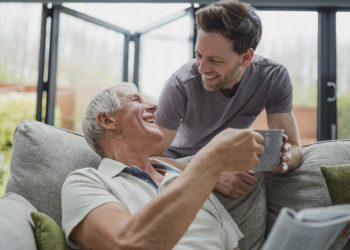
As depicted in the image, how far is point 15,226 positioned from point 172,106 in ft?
2.82

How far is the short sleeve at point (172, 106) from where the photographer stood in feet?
6.47

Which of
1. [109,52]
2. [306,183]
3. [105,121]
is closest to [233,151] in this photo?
[105,121]

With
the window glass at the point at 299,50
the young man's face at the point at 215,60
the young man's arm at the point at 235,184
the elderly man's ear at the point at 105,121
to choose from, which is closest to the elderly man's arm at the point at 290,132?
the young man's arm at the point at 235,184

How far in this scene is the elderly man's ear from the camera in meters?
1.67

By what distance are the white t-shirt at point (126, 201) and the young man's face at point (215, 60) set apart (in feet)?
1.53

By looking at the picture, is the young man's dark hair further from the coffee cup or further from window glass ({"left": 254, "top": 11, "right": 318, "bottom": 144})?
window glass ({"left": 254, "top": 11, "right": 318, "bottom": 144})

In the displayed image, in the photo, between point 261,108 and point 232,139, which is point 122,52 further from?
point 232,139

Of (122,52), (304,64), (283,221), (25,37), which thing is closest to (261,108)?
(283,221)

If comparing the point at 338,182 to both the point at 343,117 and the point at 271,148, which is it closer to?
the point at 271,148

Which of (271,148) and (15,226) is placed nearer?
(271,148)

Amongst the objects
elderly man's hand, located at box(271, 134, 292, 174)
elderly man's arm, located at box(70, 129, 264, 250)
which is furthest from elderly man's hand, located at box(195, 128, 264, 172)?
elderly man's hand, located at box(271, 134, 292, 174)

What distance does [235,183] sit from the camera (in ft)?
5.63

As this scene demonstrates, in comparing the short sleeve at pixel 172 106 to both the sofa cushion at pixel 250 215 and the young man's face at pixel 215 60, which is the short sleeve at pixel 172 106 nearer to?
the young man's face at pixel 215 60

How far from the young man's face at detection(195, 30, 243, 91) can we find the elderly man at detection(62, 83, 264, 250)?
Result: 329 millimetres
